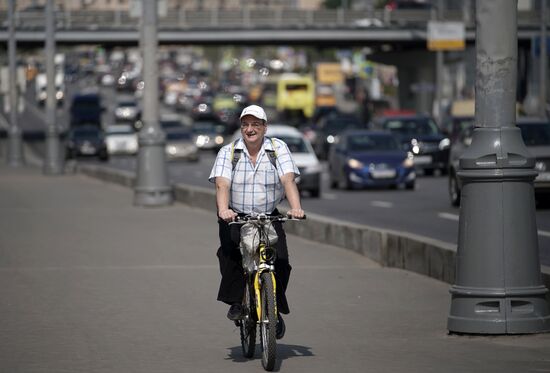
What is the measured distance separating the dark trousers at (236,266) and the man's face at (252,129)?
53 centimetres

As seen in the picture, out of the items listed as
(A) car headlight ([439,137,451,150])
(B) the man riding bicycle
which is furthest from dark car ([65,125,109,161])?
(B) the man riding bicycle

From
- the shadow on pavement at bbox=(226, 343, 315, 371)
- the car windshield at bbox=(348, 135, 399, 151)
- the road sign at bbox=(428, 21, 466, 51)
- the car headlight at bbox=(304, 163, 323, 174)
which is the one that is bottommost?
the car headlight at bbox=(304, 163, 323, 174)

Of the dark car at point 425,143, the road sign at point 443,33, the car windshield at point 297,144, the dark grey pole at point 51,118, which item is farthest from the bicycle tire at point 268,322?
the road sign at point 443,33

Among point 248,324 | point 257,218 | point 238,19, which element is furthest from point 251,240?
point 238,19

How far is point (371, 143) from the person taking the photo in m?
39.6

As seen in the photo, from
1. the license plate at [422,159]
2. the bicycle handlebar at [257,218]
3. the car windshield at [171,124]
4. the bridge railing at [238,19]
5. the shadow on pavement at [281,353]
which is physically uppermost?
the bridge railing at [238,19]

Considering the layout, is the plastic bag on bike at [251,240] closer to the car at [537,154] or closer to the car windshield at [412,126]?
the car at [537,154]

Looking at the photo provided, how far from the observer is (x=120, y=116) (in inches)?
4471

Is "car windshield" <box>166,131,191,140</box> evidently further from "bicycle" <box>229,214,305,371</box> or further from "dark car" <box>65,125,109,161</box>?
"bicycle" <box>229,214,305,371</box>

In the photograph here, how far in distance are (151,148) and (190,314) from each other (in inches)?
631

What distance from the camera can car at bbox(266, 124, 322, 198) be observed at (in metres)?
34.9

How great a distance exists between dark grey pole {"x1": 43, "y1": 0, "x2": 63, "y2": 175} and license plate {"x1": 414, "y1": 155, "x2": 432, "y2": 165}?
1105 cm

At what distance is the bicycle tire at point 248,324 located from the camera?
32.2 feet

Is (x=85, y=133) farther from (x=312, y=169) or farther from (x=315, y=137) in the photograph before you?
(x=312, y=169)
